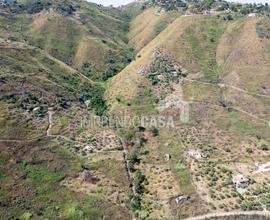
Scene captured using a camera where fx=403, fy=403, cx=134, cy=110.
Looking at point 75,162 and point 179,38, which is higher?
point 179,38

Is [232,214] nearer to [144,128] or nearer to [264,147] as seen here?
[264,147]

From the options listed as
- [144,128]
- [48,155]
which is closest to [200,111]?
[144,128]

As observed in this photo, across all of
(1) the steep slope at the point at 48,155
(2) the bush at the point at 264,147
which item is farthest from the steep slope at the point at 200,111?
(1) the steep slope at the point at 48,155

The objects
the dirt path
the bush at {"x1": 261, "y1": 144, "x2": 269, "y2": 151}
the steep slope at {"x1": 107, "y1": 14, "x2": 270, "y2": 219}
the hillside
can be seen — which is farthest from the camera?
the bush at {"x1": 261, "y1": 144, "x2": 269, "y2": 151}

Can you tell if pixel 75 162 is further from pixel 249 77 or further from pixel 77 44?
pixel 77 44

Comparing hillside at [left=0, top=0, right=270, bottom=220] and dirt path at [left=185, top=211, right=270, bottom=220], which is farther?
hillside at [left=0, top=0, right=270, bottom=220]

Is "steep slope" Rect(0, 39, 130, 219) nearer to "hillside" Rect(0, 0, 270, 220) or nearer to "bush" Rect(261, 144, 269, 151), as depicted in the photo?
"hillside" Rect(0, 0, 270, 220)

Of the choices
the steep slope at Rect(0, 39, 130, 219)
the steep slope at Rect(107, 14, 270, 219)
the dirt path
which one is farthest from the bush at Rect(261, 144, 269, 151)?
the steep slope at Rect(0, 39, 130, 219)

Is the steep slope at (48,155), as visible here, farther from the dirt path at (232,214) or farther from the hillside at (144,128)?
the dirt path at (232,214)

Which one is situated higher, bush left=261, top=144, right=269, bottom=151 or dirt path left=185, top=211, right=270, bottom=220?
bush left=261, top=144, right=269, bottom=151

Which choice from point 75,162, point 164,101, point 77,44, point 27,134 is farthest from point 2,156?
point 77,44

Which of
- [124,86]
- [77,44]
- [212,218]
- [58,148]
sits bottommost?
[212,218]
